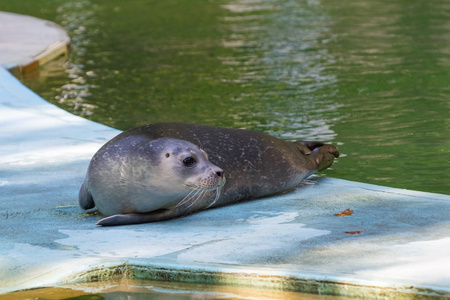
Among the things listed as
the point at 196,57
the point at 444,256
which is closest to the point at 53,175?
the point at 444,256

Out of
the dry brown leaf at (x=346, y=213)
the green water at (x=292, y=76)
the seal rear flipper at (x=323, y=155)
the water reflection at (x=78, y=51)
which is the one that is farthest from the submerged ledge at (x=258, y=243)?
the water reflection at (x=78, y=51)

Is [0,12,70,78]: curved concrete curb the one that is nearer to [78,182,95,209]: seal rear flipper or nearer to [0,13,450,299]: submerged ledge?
[0,13,450,299]: submerged ledge

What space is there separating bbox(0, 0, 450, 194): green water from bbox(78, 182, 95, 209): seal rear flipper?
6.81 feet

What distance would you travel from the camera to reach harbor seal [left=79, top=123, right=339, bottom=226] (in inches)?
199

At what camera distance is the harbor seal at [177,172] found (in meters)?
5.07

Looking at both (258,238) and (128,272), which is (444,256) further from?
(128,272)

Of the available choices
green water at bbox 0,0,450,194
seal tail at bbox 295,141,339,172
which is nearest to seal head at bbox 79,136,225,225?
seal tail at bbox 295,141,339,172

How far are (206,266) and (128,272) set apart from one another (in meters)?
0.39

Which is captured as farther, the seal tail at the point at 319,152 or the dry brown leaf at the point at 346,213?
the seal tail at the point at 319,152

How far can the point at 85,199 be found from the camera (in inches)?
212

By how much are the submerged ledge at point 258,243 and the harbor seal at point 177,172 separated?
92 millimetres

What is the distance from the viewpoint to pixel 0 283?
13.9 feet

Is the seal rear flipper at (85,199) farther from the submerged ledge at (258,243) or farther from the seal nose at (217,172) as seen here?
the seal nose at (217,172)

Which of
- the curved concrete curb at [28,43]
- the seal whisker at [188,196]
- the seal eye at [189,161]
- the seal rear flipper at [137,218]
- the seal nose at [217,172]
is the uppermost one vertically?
the seal eye at [189,161]
